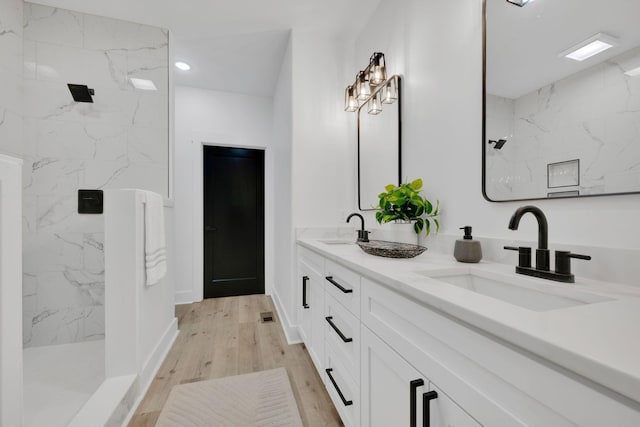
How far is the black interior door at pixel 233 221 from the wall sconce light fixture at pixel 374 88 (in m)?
1.76

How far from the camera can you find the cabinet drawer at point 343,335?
3.44ft

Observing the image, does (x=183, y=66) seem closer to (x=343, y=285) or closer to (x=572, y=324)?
(x=343, y=285)

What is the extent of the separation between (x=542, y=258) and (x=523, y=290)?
12 cm

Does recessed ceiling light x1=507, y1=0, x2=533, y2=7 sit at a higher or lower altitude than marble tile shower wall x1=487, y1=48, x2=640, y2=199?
higher

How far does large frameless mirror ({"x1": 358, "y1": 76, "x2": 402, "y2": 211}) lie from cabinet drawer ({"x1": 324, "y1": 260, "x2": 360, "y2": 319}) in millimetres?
720

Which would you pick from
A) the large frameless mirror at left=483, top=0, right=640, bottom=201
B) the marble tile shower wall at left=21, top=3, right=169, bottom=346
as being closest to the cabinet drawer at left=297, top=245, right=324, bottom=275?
the large frameless mirror at left=483, top=0, right=640, bottom=201

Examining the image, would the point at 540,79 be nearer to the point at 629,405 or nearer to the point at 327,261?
the point at 629,405

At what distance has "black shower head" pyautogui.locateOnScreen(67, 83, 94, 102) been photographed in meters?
2.05

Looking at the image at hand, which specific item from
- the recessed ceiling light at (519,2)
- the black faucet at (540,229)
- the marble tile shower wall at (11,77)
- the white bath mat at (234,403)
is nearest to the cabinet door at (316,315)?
the white bath mat at (234,403)

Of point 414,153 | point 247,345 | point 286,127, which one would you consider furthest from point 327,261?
point 286,127

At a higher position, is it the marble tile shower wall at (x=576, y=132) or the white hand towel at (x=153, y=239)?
the marble tile shower wall at (x=576, y=132)

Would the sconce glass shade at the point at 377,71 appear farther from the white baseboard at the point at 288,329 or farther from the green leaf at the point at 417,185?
the white baseboard at the point at 288,329

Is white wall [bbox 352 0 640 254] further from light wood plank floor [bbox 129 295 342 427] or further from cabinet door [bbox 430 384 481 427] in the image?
light wood plank floor [bbox 129 295 342 427]

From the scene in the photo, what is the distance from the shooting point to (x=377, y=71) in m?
1.75
